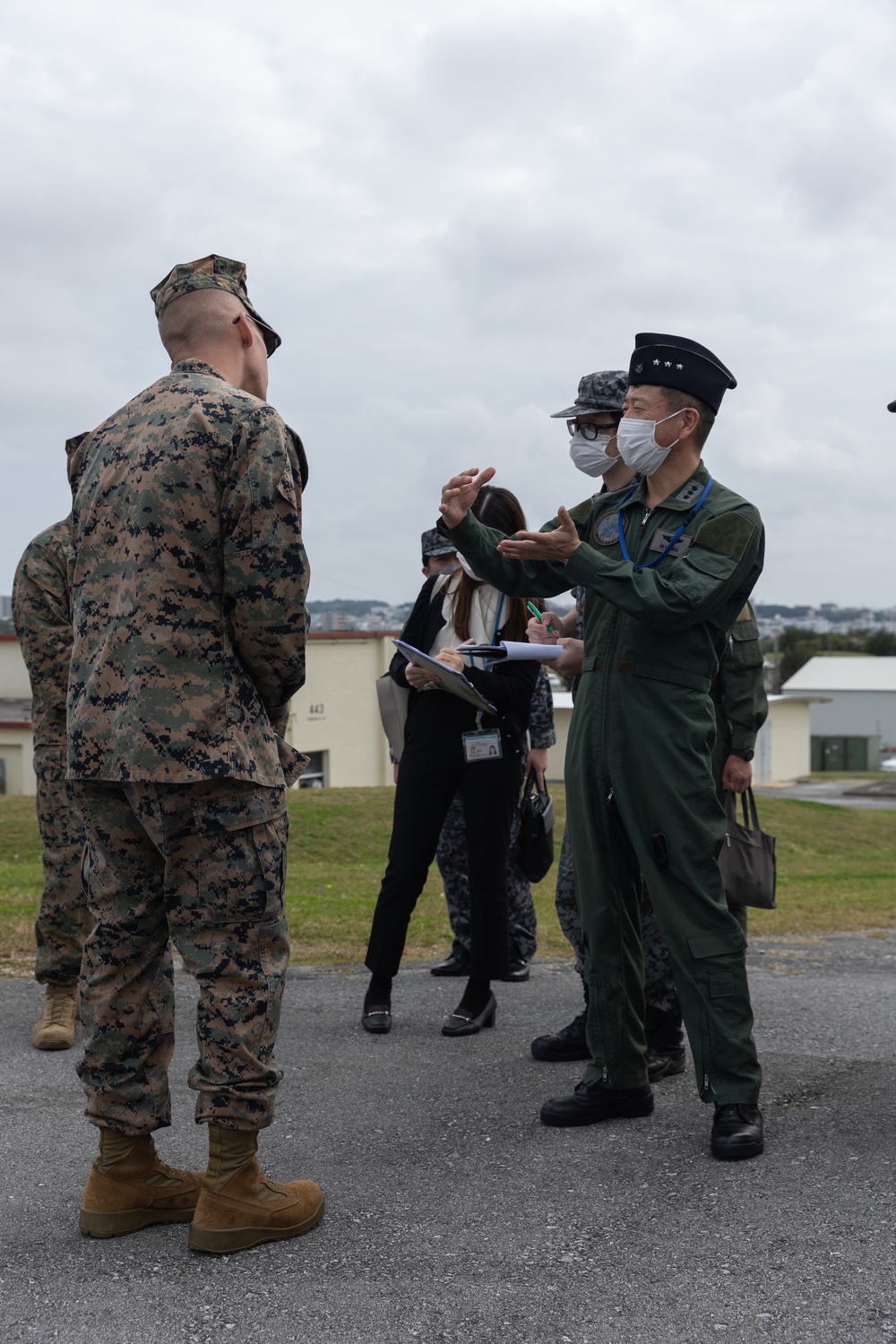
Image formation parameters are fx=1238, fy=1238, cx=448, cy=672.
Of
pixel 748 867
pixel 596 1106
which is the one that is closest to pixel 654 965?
pixel 748 867

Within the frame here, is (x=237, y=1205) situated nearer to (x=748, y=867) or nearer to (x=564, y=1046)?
(x=564, y=1046)

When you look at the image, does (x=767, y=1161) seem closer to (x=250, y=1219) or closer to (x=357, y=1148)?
(x=357, y=1148)

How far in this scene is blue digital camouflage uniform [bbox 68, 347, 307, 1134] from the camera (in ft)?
9.39

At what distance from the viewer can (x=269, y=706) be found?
10.2ft

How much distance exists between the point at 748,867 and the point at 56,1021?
2.68 meters

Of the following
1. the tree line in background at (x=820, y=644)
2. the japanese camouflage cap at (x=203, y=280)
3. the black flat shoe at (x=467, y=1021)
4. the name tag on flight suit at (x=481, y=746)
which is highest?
the tree line in background at (x=820, y=644)

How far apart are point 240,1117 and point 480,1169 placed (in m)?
0.84

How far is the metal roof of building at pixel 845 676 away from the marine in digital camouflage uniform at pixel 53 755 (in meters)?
78.6

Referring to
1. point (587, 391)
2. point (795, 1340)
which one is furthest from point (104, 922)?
point (587, 391)

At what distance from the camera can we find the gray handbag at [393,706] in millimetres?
5578

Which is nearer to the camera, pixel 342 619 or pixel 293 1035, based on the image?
pixel 293 1035

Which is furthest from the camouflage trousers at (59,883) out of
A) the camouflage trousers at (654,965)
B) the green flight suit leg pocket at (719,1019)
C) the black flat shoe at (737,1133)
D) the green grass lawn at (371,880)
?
the black flat shoe at (737,1133)

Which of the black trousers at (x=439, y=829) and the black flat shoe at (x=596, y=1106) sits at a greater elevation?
the black trousers at (x=439, y=829)

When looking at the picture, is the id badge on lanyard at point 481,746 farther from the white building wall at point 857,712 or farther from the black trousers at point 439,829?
the white building wall at point 857,712
